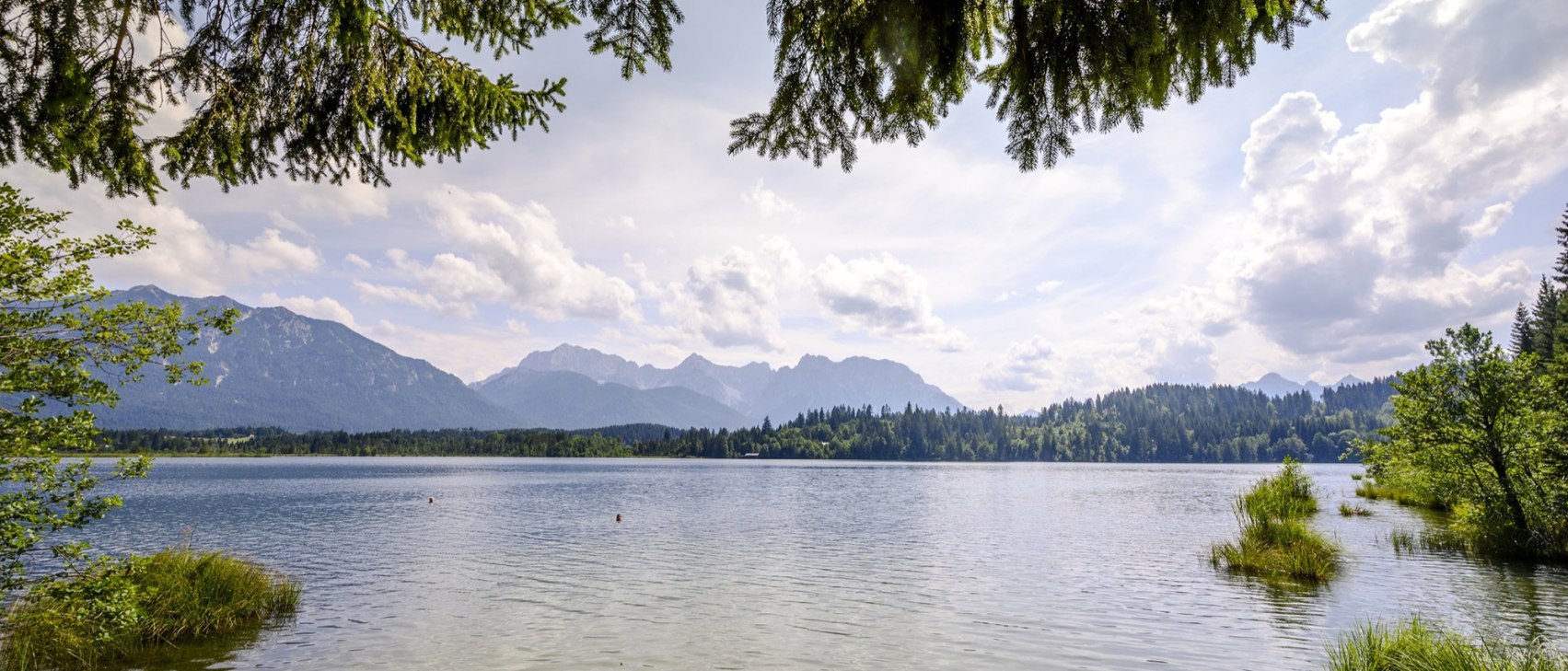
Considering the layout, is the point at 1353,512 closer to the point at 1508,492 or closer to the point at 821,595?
the point at 1508,492

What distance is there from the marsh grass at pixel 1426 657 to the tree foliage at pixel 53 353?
21142 mm

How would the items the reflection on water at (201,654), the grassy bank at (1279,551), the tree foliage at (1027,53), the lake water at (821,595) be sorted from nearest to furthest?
1. the tree foliage at (1027,53)
2. the reflection on water at (201,654)
3. the lake water at (821,595)
4. the grassy bank at (1279,551)

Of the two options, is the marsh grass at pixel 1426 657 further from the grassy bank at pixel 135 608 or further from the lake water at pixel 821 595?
the grassy bank at pixel 135 608

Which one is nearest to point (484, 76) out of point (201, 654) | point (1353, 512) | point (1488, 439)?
point (201, 654)

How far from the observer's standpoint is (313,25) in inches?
352

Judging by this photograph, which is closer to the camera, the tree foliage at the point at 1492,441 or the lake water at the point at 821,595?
the lake water at the point at 821,595

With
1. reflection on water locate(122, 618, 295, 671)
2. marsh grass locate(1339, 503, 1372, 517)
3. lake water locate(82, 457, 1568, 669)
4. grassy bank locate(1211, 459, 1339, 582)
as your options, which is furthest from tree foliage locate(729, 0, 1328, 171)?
Answer: marsh grass locate(1339, 503, 1372, 517)

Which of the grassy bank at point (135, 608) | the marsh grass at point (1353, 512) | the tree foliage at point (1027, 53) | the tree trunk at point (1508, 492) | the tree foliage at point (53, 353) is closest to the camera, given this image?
the tree foliage at point (1027, 53)

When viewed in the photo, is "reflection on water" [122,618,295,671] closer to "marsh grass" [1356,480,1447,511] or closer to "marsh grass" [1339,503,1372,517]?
"marsh grass" [1339,503,1372,517]

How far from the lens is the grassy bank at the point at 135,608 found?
12961 mm

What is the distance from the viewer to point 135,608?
1316 cm

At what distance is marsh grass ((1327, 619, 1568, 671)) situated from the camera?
1141cm

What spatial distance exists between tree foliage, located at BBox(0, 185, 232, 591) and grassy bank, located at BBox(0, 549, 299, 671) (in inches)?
45.2

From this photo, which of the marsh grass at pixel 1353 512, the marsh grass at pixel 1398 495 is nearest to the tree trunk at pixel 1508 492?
the marsh grass at pixel 1353 512
